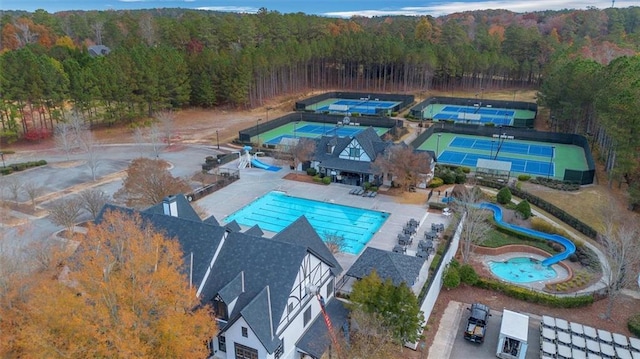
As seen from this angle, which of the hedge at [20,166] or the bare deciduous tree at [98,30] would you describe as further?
the bare deciduous tree at [98,30]

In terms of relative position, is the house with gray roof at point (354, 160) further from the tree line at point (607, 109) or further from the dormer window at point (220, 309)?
the dormer window at point (220, 309)

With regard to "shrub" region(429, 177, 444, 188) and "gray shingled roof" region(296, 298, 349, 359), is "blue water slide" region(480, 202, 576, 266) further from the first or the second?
"gray shingled roof" region(296, 298, 349, 359)

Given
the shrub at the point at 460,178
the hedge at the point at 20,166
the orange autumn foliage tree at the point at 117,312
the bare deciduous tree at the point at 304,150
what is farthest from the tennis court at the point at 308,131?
the orange autumn foliage tree at the point at 117,312

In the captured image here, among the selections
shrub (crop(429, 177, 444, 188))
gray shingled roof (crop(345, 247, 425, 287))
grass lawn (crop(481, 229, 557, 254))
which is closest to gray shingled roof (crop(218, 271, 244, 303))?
gray shingled roof (crop(345, 247, 425, 287))

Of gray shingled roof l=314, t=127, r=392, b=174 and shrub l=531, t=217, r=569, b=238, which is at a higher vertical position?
gray shingled roof l=314, t=127, r=392, b=174

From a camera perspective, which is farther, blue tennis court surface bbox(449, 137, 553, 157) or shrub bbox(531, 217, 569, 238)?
blue tennis court surface bbox(449, 137, 553, 157)

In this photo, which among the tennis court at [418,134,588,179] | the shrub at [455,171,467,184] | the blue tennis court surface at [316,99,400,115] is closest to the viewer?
the shrub at [455,171,467,184]

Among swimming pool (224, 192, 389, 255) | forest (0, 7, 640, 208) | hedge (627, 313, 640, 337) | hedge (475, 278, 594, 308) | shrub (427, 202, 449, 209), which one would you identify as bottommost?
hedge (627, 313, 640, 337)
